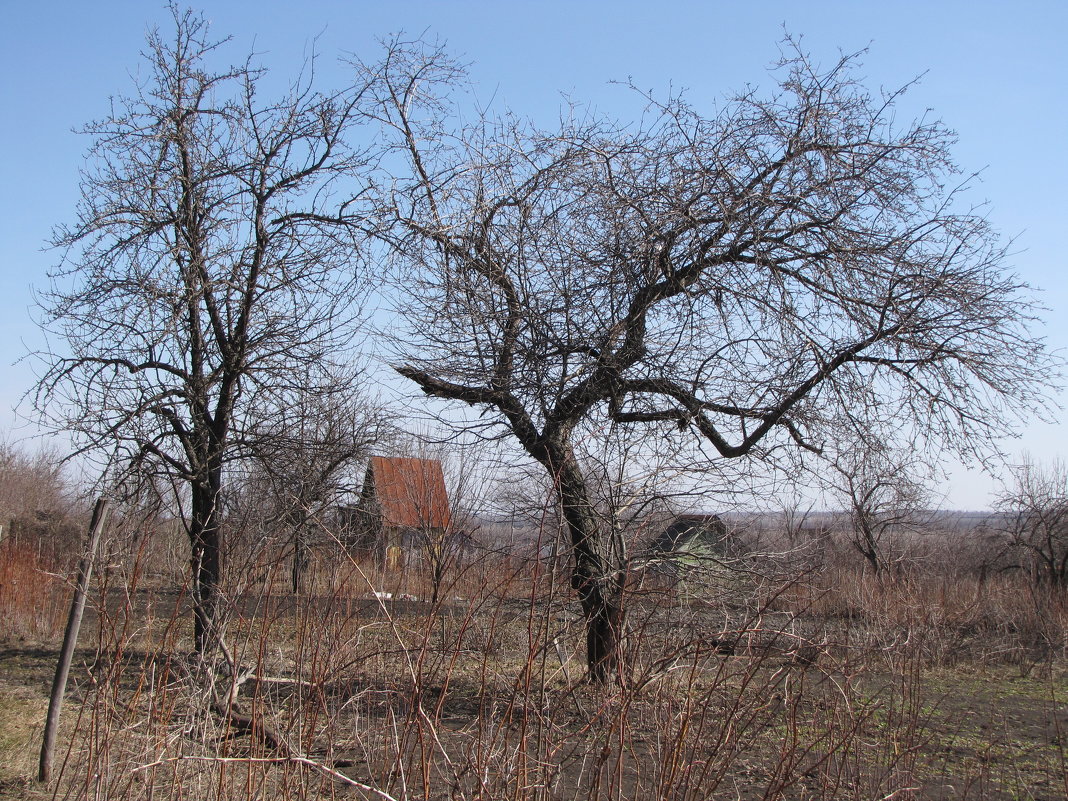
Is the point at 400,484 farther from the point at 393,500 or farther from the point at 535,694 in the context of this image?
the point at 535,694

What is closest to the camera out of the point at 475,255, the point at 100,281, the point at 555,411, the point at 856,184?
the point at 856,184

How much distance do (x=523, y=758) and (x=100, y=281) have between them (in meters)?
7.30

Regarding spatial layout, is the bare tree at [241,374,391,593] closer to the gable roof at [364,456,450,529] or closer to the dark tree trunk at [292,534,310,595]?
the gable roof at [364,456,450,529]

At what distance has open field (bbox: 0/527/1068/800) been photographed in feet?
8.86

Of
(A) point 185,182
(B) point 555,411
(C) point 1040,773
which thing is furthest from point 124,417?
(C) point 1040,773

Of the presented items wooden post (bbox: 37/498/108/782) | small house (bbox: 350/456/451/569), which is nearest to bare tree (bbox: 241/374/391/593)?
small house (bbox: 350/456/451/569)

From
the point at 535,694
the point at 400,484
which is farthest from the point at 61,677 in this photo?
the point at 400,484

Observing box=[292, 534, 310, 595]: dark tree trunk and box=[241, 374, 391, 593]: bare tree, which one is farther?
box=[241, 374, 391, 593]: bare tree

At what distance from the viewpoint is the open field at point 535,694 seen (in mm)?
2699

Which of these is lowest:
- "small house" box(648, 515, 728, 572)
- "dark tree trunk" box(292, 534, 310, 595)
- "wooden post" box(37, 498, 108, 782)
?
"wooden post" box(37, 498, 108, 782)

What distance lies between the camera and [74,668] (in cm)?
905

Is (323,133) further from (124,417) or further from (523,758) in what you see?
(523,758)

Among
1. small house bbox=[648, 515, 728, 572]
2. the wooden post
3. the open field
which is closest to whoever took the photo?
the open field

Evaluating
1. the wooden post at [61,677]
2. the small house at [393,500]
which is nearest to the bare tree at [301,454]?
the small house at [393,500]
